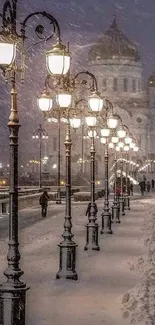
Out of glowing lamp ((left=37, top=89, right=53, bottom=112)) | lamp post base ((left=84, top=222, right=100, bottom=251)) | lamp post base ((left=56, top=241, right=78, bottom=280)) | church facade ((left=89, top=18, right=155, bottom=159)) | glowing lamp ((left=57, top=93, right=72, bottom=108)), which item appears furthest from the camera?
church facade ((left=89, top=18, right=155, bottom=159))

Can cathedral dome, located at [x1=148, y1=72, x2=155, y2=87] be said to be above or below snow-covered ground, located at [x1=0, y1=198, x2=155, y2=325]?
above

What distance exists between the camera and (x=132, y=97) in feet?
440

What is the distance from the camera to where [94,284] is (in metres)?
14.5

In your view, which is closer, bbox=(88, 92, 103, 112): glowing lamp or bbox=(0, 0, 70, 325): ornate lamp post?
bbox=(0, 0, 70, 325): ornate lamp post

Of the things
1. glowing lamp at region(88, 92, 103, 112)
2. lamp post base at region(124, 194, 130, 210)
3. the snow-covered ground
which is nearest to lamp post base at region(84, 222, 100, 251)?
the snow-covered ground

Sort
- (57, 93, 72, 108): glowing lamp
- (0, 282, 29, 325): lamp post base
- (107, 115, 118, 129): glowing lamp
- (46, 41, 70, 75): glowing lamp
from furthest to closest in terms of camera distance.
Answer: (107, 115, 118, 129): glowing lamp
(57, 93, 72, 108): glowing lamp
(46, 41, 70, 75): glowing lamp
(0, 282, 29, 325): lamp post base

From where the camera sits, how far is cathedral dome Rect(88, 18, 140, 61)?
124 metres

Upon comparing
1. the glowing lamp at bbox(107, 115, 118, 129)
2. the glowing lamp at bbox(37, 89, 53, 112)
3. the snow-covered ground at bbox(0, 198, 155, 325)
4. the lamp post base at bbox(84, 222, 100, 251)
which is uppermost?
the glowing lamp at bbox(107, 115, 118, 129)

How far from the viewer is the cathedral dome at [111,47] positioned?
124250mm

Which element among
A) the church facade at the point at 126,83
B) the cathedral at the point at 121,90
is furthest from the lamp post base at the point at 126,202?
the church facade at the point at 126,83

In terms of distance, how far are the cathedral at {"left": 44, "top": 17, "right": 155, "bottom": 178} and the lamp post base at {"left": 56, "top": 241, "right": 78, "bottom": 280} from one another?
99482 mm

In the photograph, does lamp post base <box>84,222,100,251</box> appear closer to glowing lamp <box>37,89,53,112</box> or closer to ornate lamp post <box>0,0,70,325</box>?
glowing lamp <box>37,89,53,112</box>

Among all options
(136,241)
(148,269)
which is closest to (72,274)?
(148,269)

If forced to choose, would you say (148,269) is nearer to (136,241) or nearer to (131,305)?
(131,305)
